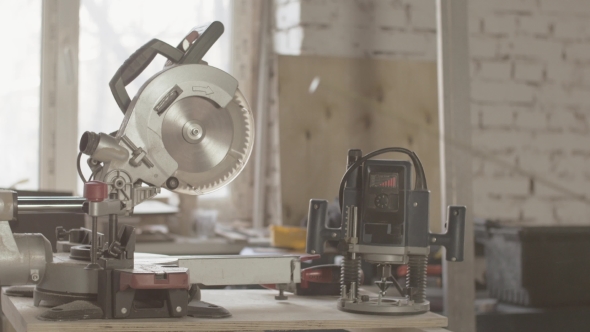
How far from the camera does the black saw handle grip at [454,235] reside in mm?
1317

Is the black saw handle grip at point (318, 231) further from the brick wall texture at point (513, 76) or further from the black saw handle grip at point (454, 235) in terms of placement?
the brick wall texture at point (513, 76)

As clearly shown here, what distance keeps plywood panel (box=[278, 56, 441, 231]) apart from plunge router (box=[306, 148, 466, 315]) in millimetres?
1983

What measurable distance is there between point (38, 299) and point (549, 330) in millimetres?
1529

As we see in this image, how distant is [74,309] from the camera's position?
44.4 inches

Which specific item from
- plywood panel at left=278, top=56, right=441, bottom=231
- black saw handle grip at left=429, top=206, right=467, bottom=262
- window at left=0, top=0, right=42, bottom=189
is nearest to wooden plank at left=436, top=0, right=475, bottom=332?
black saw handle grip at left=429, top=206, right=467, bottom=262

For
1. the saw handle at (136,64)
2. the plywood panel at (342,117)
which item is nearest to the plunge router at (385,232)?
the saw handle at (136,64)

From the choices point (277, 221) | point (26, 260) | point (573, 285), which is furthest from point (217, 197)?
point (26, 260)

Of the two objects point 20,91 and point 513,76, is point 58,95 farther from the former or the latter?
point 513,76

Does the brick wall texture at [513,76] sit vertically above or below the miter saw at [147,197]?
above

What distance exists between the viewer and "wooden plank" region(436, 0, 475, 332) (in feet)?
6.87

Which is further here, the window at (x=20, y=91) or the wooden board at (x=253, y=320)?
the window at (x=20, y=91)

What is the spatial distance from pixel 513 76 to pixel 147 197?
2.49 m

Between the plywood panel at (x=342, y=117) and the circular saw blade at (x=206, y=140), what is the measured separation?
1.86 meters

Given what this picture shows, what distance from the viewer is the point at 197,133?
54.1 inches
